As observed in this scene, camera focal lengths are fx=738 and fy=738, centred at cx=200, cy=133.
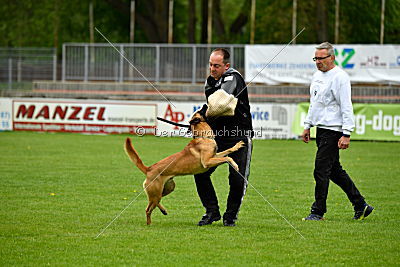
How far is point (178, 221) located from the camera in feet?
29.9

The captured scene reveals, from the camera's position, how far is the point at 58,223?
8.76 metres

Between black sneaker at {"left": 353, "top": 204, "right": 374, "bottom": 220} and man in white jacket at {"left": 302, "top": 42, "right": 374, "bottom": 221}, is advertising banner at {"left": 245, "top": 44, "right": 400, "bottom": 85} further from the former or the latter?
man in white jacket at {"left": 302, "top": 42, "right": 374, "bottom": 221}

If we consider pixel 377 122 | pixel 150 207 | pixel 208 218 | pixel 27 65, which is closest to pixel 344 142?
pixel 208 218

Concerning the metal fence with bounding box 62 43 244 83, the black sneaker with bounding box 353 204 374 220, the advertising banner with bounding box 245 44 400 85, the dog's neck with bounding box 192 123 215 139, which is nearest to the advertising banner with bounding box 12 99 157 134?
the metal fence with bounding box 62 43 244 83

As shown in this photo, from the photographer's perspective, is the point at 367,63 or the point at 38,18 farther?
the point at 38,18

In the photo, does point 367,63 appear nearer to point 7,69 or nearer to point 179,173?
point 7,69

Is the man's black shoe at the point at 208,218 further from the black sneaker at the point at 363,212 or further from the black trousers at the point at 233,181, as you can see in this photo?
the black sneaker at the point at 363,212

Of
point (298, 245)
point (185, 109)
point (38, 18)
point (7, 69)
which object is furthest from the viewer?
point (38, 18)

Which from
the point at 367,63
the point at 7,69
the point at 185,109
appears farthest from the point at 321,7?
the point at 7,69

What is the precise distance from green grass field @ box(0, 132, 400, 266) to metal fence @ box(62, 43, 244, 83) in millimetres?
11962

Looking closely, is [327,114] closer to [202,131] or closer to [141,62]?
[202,131]

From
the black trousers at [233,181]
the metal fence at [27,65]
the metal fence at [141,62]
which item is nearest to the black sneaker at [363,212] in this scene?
the black trousers at [233,181]

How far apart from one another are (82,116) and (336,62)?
30.1 ft

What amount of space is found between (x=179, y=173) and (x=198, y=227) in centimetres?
73
